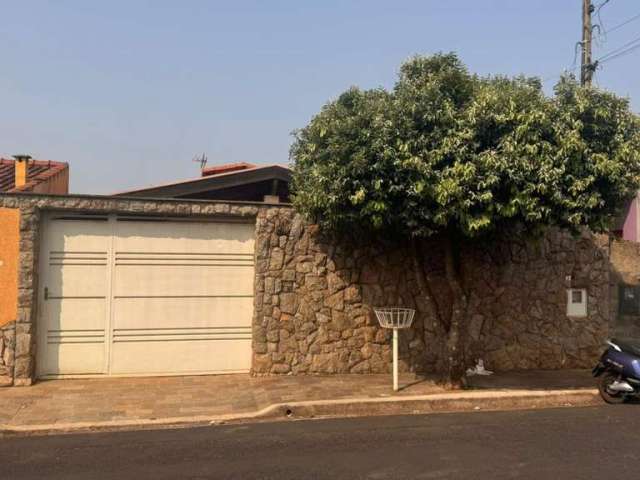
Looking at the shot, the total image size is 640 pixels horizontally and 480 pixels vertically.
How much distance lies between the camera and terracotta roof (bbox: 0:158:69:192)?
12.8m

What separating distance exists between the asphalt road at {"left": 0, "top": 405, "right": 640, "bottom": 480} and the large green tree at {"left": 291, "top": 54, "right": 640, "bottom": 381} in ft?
8.07

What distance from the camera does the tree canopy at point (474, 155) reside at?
25.1ft

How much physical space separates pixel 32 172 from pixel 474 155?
10919 millimetres

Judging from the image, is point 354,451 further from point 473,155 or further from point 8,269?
point 8,269

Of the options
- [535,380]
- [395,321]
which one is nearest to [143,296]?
[395,321]

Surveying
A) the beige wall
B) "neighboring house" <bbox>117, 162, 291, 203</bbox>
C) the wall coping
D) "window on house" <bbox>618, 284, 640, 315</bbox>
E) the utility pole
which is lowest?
"window on house" <bbox>618, 284, 640, 315</bbox>

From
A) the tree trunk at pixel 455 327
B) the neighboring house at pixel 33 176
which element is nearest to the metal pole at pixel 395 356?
the tree trunk at pixel 455 327

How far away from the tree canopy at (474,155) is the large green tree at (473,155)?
14 millimetres

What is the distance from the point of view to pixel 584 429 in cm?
704

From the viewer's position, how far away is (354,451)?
6.12m

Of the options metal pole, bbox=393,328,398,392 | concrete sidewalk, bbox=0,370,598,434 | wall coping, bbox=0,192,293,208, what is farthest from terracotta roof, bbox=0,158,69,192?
metal pole, bbox=393,328,398,392

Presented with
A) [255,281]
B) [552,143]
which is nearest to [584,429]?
[552,143]

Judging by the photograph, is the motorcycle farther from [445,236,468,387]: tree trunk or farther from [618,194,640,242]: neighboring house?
[618,194,640,242]: neighboring house

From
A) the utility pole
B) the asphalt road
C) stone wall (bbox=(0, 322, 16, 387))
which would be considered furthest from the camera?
the utility pole
